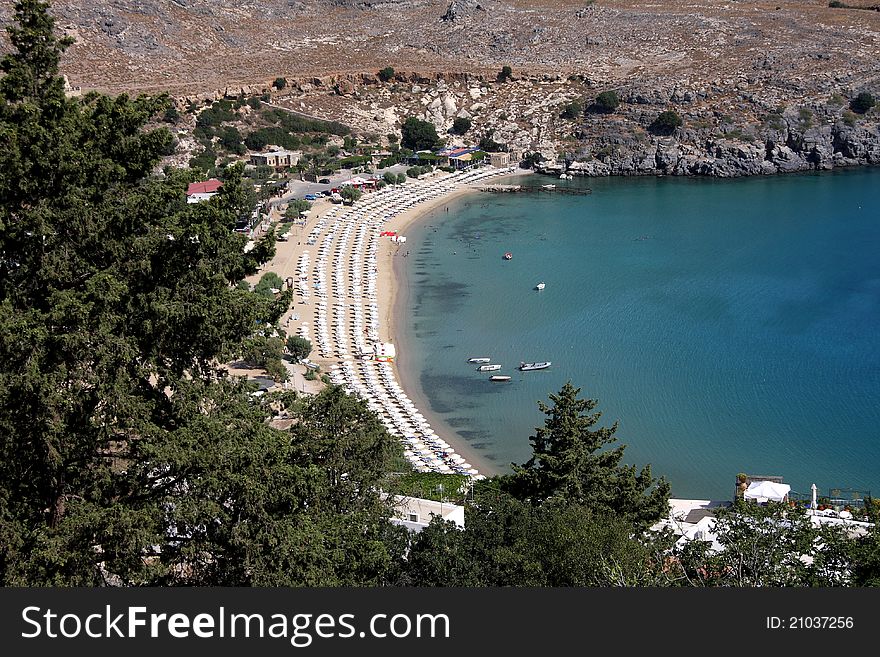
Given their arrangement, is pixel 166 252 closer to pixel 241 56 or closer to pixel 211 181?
pixel 211 181

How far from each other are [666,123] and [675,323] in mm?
41717

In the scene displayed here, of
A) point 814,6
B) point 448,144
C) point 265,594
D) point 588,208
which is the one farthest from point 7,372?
point 814,6

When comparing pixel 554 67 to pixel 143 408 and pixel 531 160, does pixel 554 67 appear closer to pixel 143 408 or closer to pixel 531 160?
pixel 531 160

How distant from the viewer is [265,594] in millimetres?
10844

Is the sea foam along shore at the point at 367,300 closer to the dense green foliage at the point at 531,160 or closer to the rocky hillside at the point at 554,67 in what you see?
the dense green foliage at the point at 531,160

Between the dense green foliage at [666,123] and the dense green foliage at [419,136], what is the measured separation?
59.0ft

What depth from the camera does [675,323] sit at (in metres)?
52.7

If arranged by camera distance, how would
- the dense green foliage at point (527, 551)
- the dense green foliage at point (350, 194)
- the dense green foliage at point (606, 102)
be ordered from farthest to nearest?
1. the dense green foliage at point (606, 102)
2. the dense green foliage at point (350, 194)
3. the dense green foliage at point (527, 551)

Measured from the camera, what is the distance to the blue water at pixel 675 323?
1531 inches

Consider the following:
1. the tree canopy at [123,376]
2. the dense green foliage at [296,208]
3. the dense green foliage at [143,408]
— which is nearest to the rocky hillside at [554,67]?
the dense green foliage at [296,208]

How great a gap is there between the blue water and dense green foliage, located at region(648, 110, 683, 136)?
29.4 feet

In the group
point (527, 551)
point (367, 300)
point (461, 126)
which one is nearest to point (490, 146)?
point (461, 126)

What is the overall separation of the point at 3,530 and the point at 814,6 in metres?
110

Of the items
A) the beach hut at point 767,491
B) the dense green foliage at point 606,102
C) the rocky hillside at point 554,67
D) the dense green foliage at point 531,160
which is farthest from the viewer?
the dense green foliage at point 606,102
